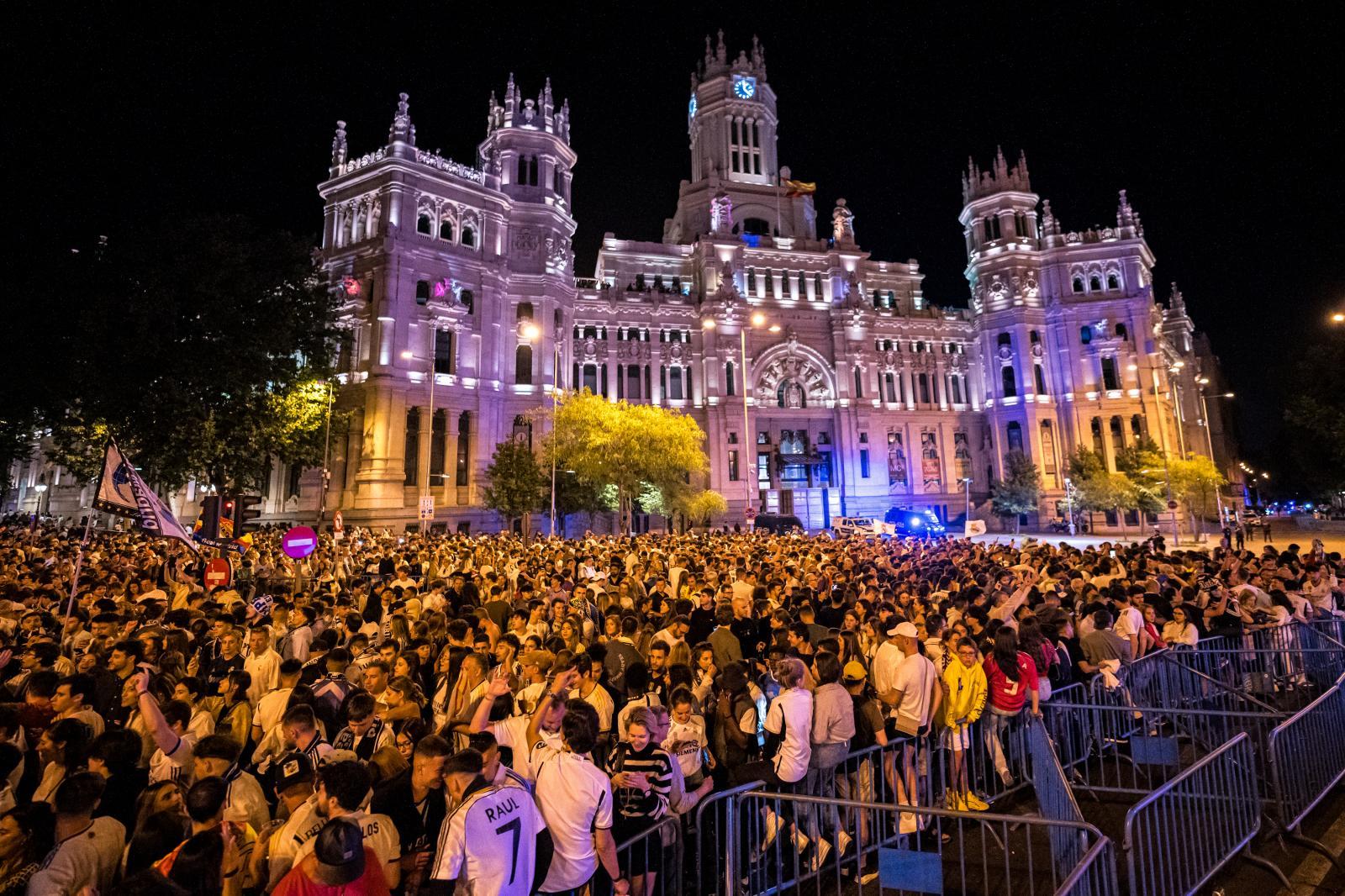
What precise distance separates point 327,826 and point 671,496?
37.7 meters

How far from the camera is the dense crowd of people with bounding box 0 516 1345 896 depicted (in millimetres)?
3637

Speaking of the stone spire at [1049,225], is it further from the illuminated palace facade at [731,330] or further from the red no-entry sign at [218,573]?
the red no-entry sign at [218,573]

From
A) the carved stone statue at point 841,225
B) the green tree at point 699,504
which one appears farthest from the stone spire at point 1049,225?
the green tree at point 699,504

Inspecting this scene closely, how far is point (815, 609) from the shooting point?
11.5 m

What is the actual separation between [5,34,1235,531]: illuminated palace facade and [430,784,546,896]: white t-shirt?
40.3m

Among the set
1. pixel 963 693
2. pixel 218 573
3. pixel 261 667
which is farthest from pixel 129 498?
pixel 963 693

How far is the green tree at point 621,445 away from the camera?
36.6m

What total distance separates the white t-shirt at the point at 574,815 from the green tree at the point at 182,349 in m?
31.8

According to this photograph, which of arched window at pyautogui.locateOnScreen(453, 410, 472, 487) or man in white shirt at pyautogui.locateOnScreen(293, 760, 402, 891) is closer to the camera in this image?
man in white shirt at pyautogui.locateOnScreen(293, 760, 402, 891)

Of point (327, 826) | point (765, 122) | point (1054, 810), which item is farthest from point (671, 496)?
point (765, 122)

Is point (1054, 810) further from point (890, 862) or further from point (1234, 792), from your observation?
point (890, 862)

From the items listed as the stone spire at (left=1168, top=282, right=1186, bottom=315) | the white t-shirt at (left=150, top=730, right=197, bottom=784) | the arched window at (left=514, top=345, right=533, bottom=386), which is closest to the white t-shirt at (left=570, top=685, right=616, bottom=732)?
the white t-shirt at (left=150, top=730, right=197, bottom=784)

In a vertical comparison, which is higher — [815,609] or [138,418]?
[138,418]

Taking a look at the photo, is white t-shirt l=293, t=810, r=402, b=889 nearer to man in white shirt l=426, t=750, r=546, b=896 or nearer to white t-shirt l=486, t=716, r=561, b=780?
man in white shirt l=426, t=750, r=546, b=896
